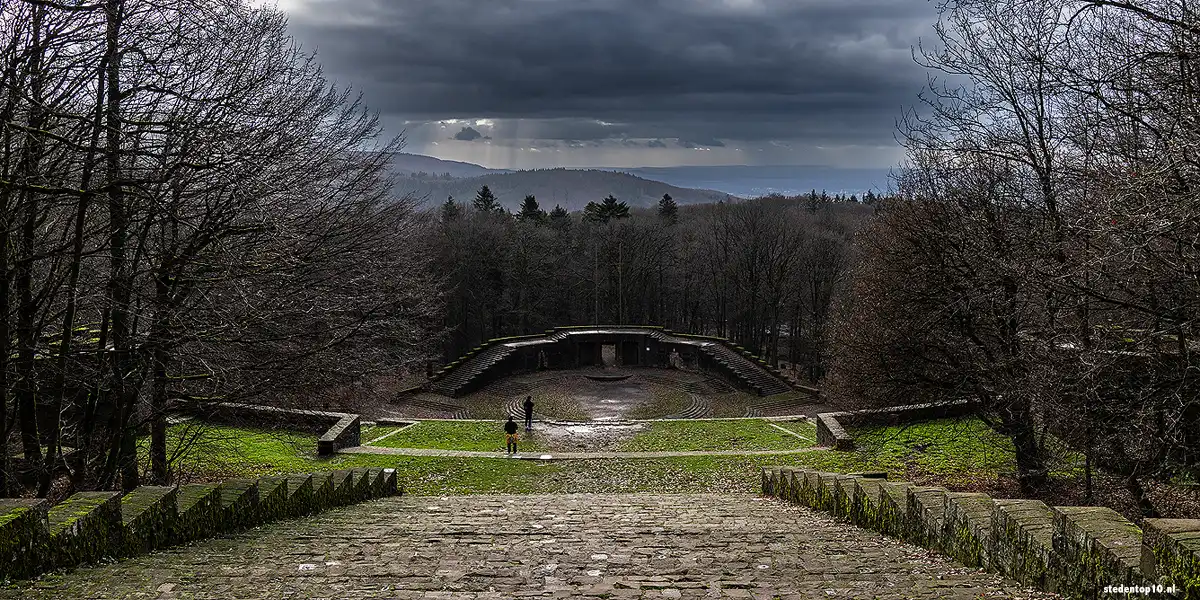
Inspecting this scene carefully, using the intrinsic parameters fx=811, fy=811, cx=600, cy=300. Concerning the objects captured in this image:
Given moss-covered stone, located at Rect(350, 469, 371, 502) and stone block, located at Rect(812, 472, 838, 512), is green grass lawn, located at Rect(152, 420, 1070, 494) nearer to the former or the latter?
moss-covered stone, located at Rect(350, 469, 371, 502)

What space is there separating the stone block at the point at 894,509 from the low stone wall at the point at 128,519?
6.69 metres

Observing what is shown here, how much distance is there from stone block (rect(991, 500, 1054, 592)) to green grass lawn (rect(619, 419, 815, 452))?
1653 cm

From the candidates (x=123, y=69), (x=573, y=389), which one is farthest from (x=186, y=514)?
(x=573, y=389)

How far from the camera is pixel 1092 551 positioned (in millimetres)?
4801

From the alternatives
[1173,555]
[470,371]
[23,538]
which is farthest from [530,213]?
[1173,555]

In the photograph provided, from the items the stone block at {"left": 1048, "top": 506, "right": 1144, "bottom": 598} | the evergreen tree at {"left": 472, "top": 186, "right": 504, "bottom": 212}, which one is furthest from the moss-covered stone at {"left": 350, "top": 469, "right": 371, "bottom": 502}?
the evergreen tree at {"left": 472, "top": 186, "right": 504, "bottom": 212}

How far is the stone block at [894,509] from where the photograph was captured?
7.84 m

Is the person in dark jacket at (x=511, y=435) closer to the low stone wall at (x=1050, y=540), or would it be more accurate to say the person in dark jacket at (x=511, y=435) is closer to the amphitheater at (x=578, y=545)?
the amphitheater at (x=578, y=545)

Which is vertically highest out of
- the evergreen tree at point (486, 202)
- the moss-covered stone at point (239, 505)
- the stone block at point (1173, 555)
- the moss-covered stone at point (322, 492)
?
the evergreen tree at point (486, 202)

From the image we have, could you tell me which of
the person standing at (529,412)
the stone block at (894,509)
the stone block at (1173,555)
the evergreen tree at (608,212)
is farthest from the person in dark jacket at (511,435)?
the evergreen tree at (608,212)

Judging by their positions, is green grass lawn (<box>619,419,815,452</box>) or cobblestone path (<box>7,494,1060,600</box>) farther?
green grass lawn (<box>619,419,815,452</box>)

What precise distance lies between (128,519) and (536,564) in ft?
11.2

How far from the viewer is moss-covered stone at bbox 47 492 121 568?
19.8 ft

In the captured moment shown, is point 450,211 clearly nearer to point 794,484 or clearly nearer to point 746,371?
point 746,371
